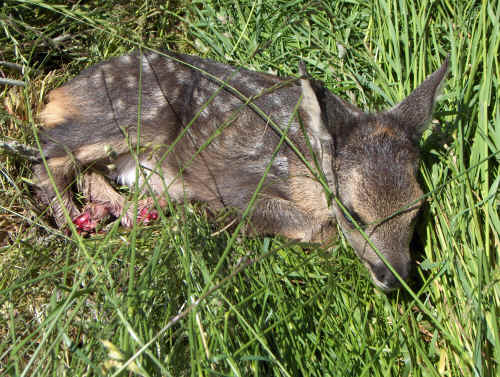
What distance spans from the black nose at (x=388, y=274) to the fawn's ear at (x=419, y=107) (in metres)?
0.85

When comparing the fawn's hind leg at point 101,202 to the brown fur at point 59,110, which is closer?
the brown fur at point 59,110

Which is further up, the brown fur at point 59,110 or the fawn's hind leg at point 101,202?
the brown fur at point 59,110

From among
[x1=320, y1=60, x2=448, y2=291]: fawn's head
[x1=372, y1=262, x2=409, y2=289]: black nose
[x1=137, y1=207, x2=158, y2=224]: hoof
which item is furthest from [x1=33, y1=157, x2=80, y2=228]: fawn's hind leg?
[x1=372, y1=262, x2=409, y2=289]: black nose

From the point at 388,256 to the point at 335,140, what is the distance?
73 cm

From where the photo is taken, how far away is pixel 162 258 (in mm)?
2859

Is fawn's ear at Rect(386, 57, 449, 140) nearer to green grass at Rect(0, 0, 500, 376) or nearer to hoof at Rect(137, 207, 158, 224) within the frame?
green grass at Rect(0, 0, 500, 376)

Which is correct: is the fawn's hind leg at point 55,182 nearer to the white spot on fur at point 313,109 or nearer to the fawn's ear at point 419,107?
the white spot on fur at point 313,109

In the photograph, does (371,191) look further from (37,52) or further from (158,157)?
(37,52)

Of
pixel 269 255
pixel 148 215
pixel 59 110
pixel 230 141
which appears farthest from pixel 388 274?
pixel 59 110

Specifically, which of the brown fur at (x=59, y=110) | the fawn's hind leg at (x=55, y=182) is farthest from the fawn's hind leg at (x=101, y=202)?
the brown fur at (x=59, y=110)

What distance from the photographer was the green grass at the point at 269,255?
7.88 ft

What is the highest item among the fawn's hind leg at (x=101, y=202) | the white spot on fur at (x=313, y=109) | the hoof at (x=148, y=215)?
the white spot on fur at (x=313, y=109)

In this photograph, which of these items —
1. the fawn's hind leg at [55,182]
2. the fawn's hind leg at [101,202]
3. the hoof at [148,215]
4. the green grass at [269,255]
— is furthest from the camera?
the fawn's hind leg at [101,202]

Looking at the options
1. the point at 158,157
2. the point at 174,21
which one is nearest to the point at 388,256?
the point at 158,157
